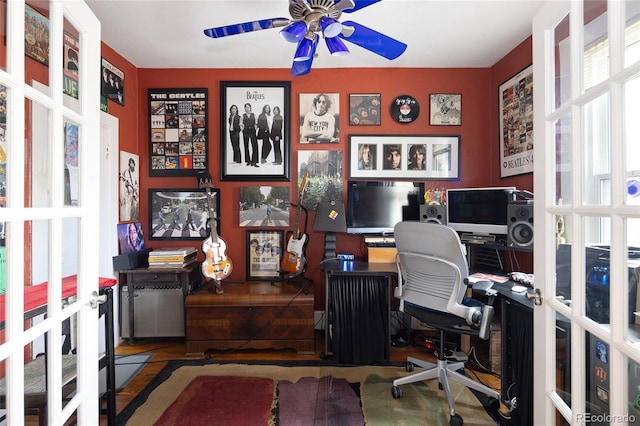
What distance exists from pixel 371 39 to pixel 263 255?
6.48 ft

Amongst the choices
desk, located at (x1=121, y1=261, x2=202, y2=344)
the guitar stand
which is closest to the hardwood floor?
desk, located at (x1=121, y1=261, x2=202, y2=344)

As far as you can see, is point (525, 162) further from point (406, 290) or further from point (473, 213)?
point (406, 290)

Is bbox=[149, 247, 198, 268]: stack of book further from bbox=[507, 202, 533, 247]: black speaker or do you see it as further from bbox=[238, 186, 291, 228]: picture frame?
bbox=[507, 202, 533, 247]: black speaker

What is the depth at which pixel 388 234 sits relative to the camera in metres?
2.58

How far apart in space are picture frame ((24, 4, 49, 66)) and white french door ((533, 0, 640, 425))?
1.58m

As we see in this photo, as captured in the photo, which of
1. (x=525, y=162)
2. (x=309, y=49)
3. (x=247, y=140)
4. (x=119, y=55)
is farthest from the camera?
(x=247, y=140)

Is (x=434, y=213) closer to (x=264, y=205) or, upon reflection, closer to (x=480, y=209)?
(x=480, y=209)

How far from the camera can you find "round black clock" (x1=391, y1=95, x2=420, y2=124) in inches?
108

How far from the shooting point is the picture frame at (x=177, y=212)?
2.72 meters

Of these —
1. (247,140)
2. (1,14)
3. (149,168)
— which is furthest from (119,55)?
(1,14)

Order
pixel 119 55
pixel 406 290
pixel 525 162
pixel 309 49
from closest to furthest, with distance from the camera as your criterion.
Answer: pixel 309 49 → pixel 406 290 → pixel 525 162 → pixel 119 55

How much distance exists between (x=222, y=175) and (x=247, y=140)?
409mm

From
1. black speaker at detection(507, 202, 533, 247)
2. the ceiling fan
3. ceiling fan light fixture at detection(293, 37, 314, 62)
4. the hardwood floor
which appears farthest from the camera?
the hardwood floor

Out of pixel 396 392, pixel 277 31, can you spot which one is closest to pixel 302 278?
pixel 396 392
